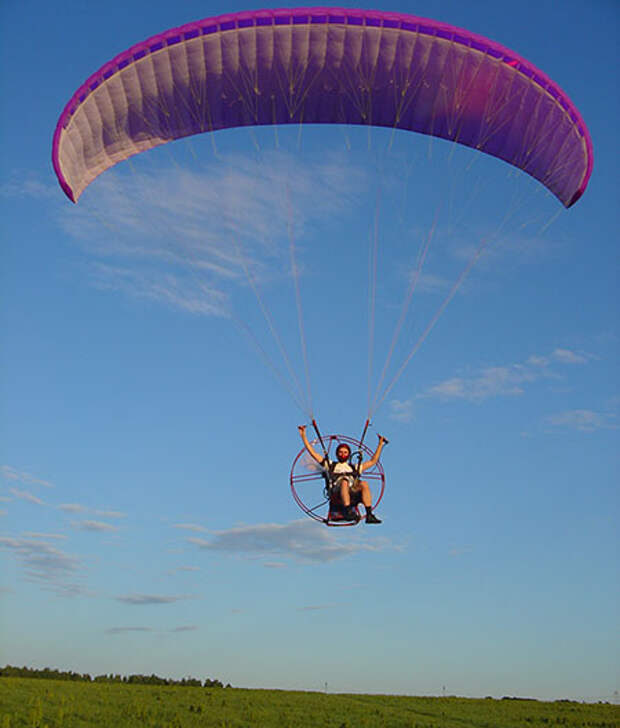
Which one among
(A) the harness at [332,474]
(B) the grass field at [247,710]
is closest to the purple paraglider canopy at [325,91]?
(A) the harness at [332,474]

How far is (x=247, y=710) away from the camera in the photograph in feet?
62.5

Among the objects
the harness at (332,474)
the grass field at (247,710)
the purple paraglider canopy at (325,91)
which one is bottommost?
the grass field at (247,710)

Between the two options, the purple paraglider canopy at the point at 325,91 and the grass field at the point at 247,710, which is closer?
the purple paraglider canopy at the point at 325,91

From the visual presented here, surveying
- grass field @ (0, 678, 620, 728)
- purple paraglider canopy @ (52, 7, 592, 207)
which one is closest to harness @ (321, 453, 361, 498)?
grass field @ (0, 678, 620, 728)

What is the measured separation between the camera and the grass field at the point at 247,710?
15.9 metres

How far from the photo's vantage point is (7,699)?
1780cm

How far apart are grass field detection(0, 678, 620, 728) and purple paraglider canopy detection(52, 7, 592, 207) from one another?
11319 millimetres

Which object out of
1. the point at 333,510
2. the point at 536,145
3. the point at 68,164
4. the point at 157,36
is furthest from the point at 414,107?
the point at 333,510

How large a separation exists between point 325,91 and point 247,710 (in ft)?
50.2

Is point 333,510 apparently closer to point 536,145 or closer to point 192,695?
point 536,145

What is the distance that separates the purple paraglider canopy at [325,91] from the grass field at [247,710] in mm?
11319

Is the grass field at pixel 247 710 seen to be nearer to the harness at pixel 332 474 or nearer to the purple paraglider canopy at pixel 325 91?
the harness at pixel 332 474

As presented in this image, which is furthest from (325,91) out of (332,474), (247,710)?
(247,710)

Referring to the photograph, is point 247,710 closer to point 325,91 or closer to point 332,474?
point 332,474
